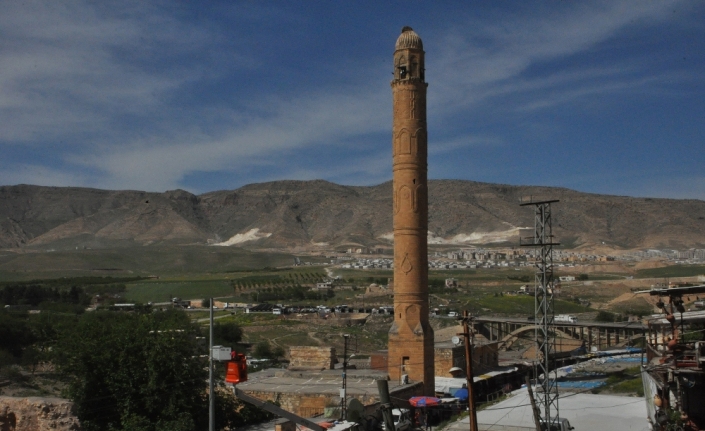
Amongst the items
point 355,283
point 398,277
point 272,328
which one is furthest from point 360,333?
point 355,283

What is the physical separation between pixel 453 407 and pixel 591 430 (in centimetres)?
578

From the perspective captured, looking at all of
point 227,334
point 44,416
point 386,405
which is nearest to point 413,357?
point 44,416

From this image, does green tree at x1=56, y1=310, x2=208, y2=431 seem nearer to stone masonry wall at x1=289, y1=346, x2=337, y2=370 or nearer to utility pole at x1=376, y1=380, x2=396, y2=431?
stone masonry wall at x1=289, y1=346, x2=337, y2=370

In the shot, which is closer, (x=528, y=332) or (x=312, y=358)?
(x=312, y=358)

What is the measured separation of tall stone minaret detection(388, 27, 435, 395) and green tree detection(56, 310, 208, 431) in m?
7.64

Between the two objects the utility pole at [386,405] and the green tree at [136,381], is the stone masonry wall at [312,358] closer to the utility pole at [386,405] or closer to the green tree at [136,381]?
the green tree at [136,381]

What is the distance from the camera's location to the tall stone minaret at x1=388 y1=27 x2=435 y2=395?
1025 inches

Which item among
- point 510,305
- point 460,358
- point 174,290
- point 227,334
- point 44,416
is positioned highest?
point 174,290

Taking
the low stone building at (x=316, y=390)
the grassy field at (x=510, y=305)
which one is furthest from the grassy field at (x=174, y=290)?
the low stone building at (x=316, y=390)

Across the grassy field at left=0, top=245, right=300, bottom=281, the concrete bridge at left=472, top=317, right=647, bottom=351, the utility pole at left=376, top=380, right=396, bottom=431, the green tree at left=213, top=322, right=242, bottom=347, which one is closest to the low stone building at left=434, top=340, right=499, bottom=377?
the concrete bridge at left=472, top=317, right=647, bottom=351

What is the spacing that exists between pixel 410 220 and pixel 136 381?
1097 cm

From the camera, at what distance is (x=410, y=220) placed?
2680 cm

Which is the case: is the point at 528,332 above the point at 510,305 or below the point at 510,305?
below

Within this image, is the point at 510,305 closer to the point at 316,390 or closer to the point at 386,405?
the point at 316,390
